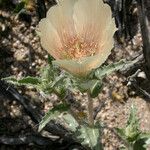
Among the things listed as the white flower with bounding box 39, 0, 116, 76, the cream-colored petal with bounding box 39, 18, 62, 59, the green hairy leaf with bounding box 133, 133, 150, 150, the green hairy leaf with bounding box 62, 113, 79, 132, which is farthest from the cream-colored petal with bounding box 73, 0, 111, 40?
the green hairy leaf with bounding box 133, 133, 150, 150

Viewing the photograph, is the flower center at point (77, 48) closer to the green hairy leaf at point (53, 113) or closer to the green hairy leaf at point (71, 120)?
the green hairy leaf at point (53, 113)

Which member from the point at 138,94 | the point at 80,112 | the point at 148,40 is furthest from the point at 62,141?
the point at 148,40

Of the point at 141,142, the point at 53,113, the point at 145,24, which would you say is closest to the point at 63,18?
the point at 53,113

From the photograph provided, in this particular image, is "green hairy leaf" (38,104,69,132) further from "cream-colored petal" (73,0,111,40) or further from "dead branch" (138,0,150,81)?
"dead branch" (138,0,150,81)

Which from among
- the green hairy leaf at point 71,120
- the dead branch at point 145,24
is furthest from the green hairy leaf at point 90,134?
the dead branch at point 145,24

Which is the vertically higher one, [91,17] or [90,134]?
[91,17]

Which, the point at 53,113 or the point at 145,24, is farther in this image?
the point at 145,24

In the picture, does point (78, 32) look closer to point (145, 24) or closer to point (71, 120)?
point (71, 120)
